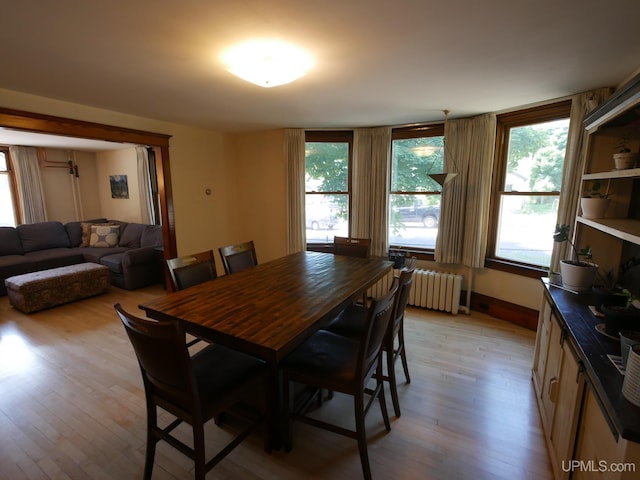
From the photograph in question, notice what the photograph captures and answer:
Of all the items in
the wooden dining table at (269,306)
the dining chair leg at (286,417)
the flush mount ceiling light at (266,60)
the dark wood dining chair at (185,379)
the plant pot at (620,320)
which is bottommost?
the dining chair leg at (286,417)

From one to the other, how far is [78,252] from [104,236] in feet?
1.70

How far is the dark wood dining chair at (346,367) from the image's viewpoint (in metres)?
1.52

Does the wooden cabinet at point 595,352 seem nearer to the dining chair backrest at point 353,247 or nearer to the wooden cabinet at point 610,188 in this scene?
the wooden cabinet at point 610,188

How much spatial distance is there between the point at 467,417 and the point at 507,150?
2.85 m

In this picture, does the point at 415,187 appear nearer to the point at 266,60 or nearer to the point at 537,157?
the point at 537,157

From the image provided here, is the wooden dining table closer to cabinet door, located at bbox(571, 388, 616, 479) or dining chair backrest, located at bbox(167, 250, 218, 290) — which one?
dining chair backrest, located at bbox(167, 250, 218, 290)

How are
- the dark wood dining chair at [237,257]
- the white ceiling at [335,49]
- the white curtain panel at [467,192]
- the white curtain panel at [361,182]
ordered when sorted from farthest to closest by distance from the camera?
the white curtain panel at [361,182] → the white curtain panel at [467,192] → the dark wood dining chair at [237,257] → the white ceiling at [335,49]

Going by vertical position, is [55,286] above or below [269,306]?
below

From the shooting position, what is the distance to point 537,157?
10.4ft

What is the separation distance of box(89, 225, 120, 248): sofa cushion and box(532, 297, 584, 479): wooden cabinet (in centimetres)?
650

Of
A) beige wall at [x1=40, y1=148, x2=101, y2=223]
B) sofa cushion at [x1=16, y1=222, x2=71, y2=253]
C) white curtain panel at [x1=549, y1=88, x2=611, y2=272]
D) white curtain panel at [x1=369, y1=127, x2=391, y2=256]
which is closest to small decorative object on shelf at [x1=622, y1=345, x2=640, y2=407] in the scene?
white curtain panel at [x1=549, y1=88, x2=611, y2=272]

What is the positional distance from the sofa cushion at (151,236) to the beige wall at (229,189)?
3.34 feet

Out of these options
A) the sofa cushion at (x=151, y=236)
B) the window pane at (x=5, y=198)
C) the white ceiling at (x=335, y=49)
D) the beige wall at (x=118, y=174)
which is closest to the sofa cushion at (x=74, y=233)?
the beige wall at (x=118, y=174)

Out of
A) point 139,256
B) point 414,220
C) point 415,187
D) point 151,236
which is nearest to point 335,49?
point 415,187
